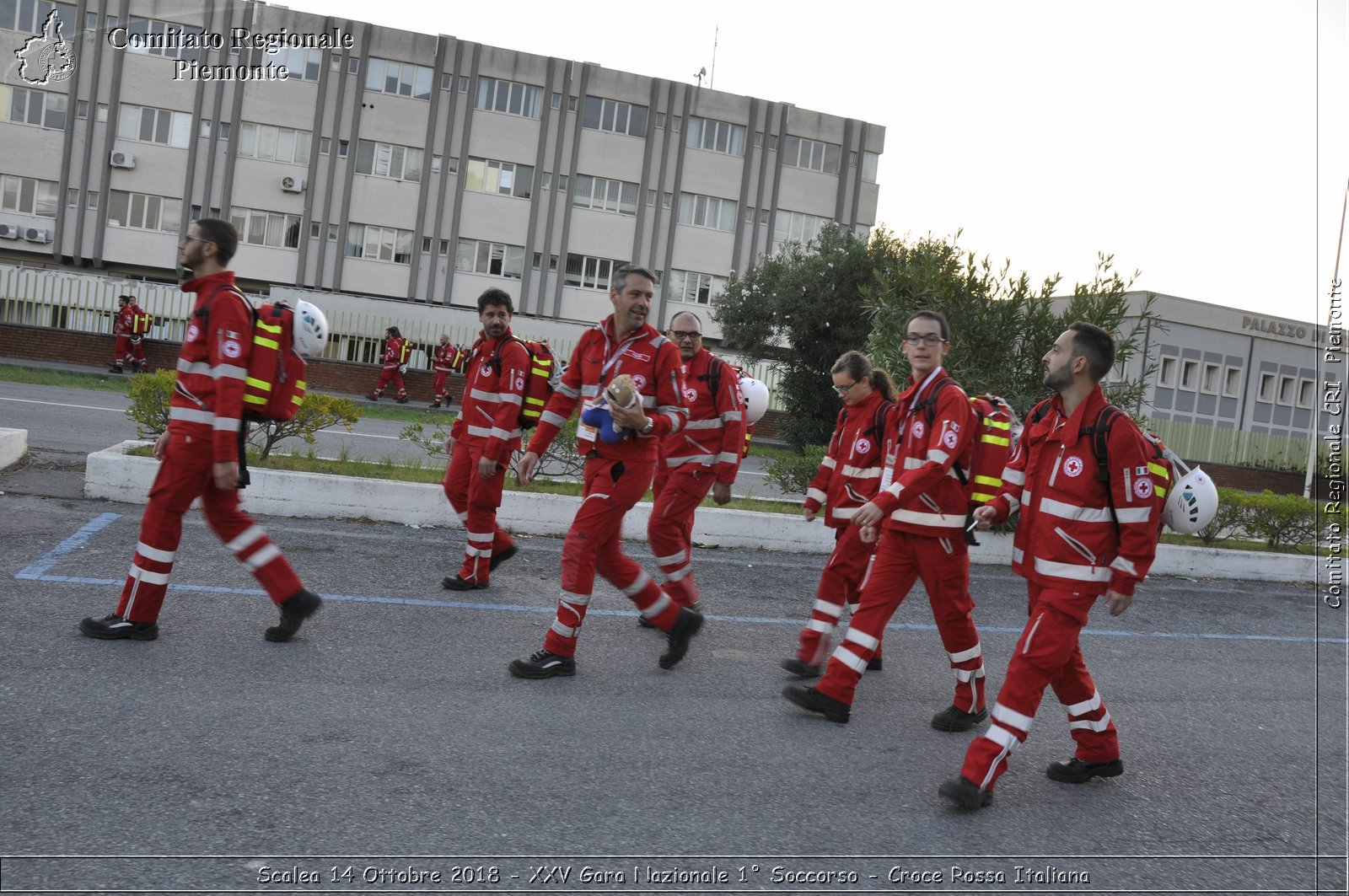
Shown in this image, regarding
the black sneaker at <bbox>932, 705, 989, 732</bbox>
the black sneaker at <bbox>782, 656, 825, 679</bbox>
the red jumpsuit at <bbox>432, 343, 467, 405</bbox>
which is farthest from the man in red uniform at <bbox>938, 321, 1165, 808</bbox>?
the red jumpsuit at <bbox>432, 343, 467, 405</bbox>

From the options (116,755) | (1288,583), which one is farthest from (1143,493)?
→ (1288,583)

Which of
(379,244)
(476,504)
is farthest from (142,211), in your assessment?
(476,504)

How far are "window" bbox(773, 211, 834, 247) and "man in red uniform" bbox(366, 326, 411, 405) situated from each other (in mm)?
22880

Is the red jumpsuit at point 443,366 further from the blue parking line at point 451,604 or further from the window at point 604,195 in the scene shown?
the blue parking line at point 451,604

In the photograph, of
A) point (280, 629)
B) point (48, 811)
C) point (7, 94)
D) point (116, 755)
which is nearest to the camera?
point (48, 811)

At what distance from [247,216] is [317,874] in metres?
44.5

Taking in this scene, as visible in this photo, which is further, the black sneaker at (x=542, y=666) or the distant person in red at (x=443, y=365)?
the distant person in red at (x=443, y=365)

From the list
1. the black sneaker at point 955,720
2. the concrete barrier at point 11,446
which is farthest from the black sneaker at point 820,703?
the concrete barrier at point 11,446

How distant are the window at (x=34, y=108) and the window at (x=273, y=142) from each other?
5912mm

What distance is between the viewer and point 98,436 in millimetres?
13352

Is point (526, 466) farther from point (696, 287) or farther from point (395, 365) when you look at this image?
point (696, 287)

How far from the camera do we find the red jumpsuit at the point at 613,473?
5477 mm

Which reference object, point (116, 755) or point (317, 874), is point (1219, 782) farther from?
point (116, 755)

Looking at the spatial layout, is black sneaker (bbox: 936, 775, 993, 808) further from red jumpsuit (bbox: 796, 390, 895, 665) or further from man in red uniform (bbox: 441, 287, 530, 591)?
man in red uniform (bbox: 441, 287, 530, 591)
